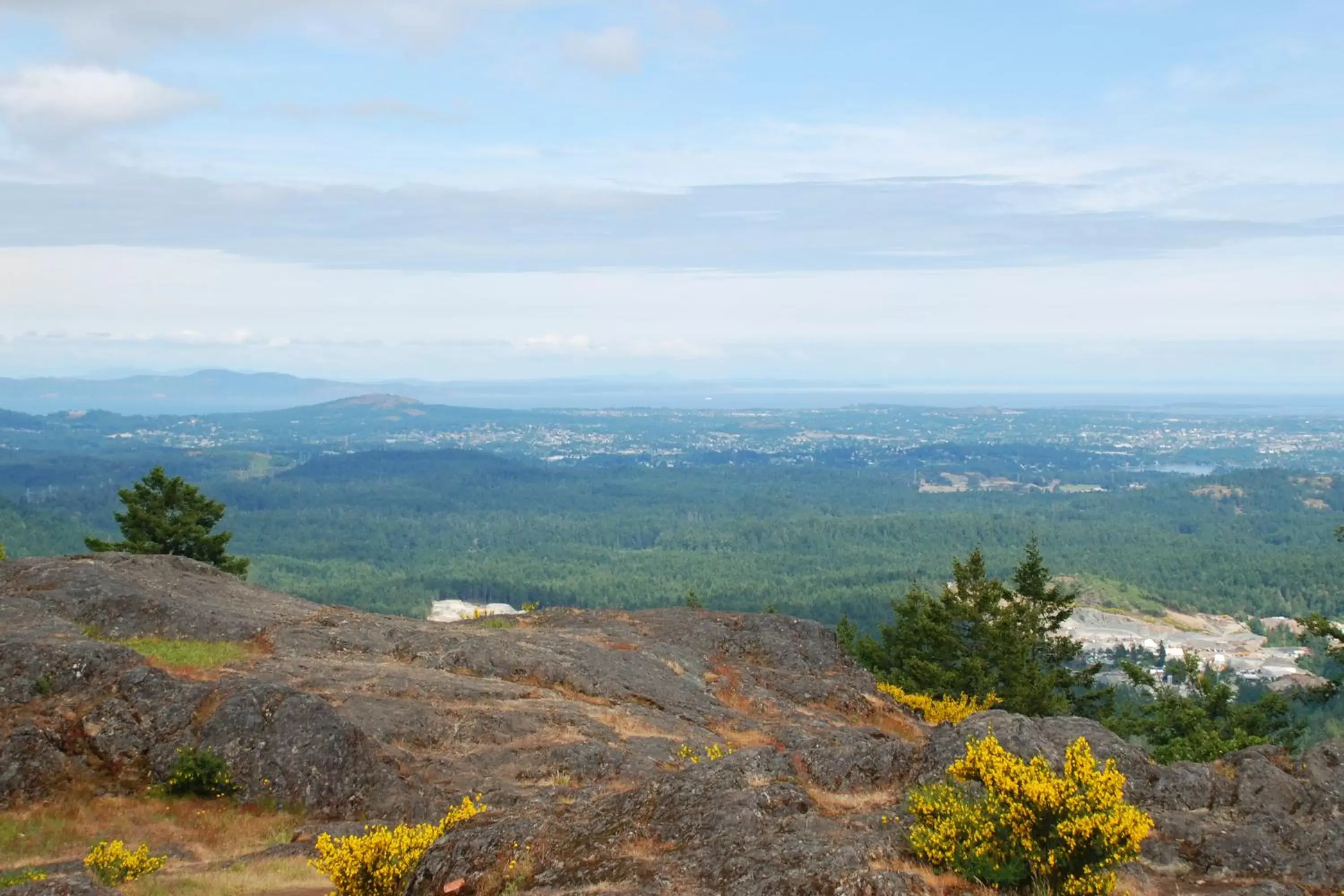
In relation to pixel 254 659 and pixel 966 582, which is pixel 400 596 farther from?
pixel 254 659

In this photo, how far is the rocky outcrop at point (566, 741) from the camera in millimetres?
12898

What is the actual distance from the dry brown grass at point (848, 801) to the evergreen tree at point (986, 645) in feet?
88.0

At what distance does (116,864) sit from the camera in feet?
47.2

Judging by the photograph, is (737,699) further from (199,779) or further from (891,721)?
(199,779)

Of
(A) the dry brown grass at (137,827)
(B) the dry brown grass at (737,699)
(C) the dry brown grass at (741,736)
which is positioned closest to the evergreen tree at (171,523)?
(B) the dry brown grass at (737,699)

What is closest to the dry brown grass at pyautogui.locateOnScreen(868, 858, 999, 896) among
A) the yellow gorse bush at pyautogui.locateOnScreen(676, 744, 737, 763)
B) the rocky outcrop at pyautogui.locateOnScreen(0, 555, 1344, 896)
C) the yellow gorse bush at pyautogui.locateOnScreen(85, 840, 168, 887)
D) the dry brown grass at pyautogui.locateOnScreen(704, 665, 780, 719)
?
the rocky outcrop at pyautogui.locateOnScreen(0, 555, 1344, 896)

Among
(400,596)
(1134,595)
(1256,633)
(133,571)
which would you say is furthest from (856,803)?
(1134,595)

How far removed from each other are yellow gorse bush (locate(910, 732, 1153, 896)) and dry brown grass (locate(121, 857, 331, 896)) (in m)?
9.62

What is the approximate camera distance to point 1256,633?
17762 centimetres

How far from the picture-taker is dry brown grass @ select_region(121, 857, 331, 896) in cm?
1466

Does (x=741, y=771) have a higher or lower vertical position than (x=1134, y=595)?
higher

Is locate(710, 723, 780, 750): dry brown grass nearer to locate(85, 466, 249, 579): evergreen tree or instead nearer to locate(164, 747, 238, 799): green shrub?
locate(164, 747, 238, 799): green shrub

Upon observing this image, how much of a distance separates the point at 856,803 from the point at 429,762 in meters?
10.5

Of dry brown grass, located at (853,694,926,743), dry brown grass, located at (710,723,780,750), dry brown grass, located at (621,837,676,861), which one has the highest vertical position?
dry brown grass, located at (621,837,676,861)
